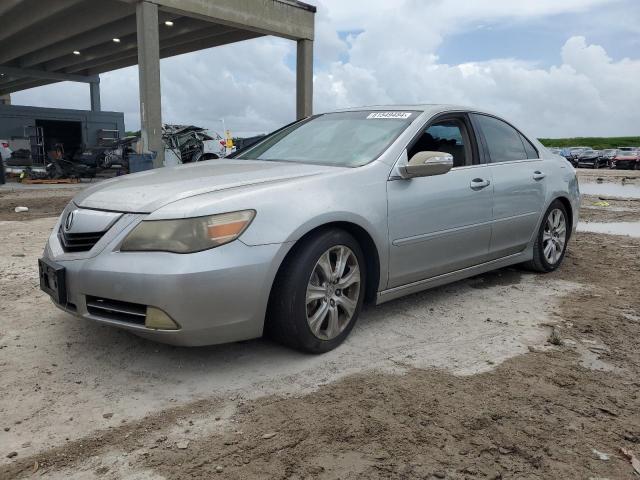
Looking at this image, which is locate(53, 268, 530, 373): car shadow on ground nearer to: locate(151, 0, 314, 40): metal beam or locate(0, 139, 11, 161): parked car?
locate(151, 0, 314, 40): metal beam

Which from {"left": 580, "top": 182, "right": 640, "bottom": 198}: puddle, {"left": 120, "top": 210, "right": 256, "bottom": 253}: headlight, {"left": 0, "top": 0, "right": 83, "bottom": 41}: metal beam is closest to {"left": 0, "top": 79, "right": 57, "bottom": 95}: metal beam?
{"left": 0, "top": 0, "right": 83, "bottom": 41}: metal beam

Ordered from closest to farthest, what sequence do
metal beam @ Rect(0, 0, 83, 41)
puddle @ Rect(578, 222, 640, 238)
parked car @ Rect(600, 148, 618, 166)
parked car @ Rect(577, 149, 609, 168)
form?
puddle @ Rect(578, 222, 640, 238) < metal beam @ Rect(0, 0, 83, 41) < parked car @ Rect(600, 148, 618, 166) < parked car @ Rect(577, 149, 609, 168)

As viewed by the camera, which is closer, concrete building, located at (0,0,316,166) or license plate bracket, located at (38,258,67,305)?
license plate bracket, located at (38,258,67,305)

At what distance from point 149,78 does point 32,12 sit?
6288 mm

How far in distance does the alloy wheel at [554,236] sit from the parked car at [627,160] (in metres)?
34.8

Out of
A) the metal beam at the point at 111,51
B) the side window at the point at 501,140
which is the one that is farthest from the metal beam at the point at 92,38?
the side window at the point at 501,140

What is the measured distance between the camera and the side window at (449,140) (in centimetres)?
400

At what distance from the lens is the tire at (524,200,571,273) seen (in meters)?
5.04

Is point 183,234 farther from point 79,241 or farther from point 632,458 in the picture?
point 632,458

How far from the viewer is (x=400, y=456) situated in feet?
7.25

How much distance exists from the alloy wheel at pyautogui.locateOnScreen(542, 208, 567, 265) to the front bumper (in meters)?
3.24

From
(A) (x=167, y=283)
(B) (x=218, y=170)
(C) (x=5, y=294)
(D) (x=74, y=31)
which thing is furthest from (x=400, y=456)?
(D) (x=74, y=31)

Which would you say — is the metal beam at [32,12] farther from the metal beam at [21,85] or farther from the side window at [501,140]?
the side window at [501,140]

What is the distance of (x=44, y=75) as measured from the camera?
26.5 m
